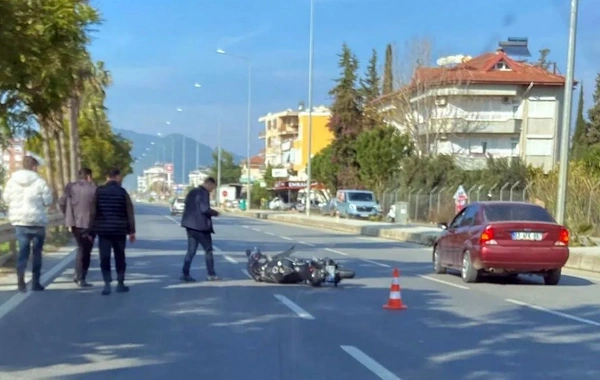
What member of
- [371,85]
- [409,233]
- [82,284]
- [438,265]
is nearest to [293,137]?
[371,85]

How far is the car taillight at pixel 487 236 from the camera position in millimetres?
17297

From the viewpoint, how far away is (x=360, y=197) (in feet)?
201

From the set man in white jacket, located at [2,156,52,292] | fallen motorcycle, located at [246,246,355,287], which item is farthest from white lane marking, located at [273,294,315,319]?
man in white jacket, located at [2,156,52,292]

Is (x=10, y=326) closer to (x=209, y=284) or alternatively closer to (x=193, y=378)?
(x=193, y=378)

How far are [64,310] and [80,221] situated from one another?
2529mm

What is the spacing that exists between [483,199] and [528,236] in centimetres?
3086

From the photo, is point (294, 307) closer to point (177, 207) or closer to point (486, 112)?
point (486, 112)

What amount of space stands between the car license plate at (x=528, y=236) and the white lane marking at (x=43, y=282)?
7968 mm

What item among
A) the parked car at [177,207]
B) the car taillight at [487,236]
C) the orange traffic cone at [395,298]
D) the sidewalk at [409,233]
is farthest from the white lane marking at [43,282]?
the parked car at [177,207]

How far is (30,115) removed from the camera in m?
19.1

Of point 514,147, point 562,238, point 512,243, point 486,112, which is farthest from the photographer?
point 514,147

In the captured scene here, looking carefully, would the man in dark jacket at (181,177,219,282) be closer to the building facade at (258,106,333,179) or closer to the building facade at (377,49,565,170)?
the building facade at (377,49,565,170)

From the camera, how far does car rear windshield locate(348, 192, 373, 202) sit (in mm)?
60844

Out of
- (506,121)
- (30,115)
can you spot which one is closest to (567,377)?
(30,115)
